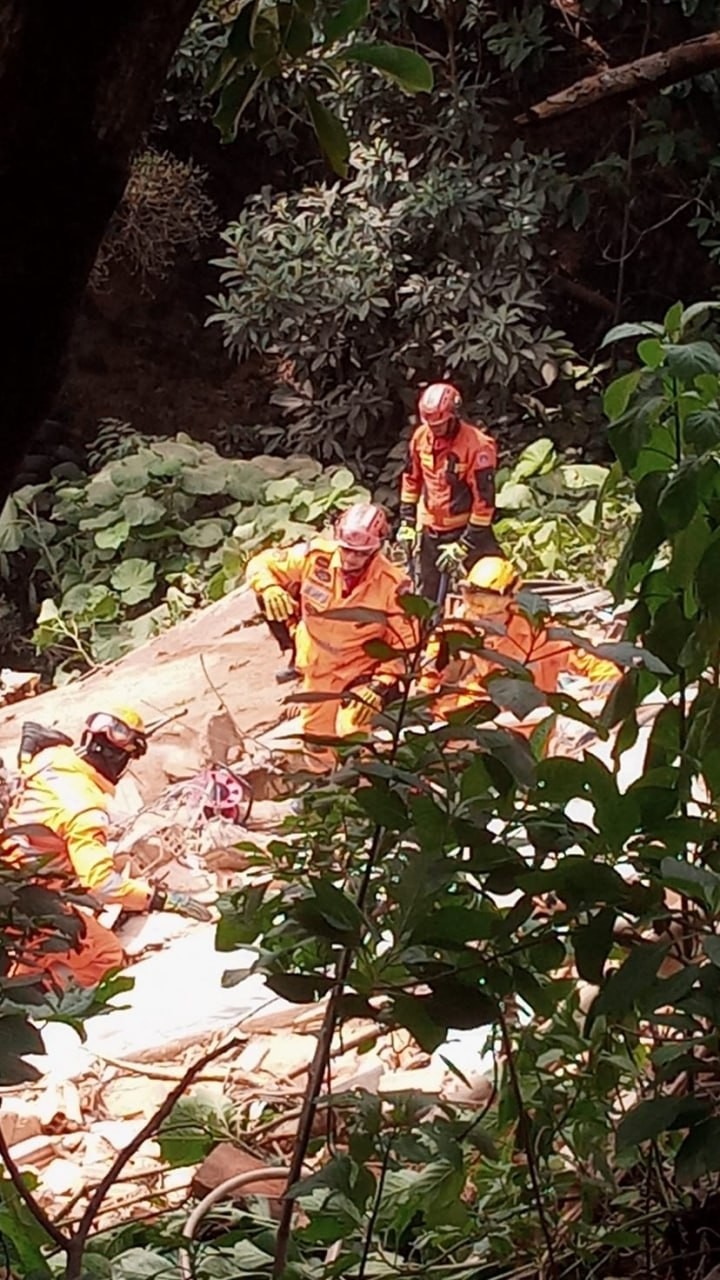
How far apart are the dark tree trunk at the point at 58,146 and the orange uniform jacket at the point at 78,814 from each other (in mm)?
2003

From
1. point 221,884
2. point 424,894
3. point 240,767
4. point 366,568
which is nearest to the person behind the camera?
point 424,894

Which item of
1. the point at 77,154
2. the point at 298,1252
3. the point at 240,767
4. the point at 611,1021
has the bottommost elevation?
the point at 240,767

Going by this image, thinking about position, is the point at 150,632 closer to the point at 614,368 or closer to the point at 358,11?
the point at 614,368

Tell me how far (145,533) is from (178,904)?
9.45 ft

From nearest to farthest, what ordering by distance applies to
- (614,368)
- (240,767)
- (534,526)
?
(240,767) < (534,526) < (614,368)

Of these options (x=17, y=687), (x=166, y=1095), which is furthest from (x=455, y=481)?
(x=166, y=1095)

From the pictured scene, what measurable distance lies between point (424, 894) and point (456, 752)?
126mm

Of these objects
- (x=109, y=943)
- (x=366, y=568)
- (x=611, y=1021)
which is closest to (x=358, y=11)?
(x=611, y=1021)

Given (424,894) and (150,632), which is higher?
(424,894)

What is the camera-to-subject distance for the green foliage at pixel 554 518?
430cm

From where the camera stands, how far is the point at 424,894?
70 cm

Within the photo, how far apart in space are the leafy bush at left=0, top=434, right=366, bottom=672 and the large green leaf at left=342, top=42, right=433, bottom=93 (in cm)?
416

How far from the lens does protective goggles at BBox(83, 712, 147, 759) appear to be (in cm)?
293

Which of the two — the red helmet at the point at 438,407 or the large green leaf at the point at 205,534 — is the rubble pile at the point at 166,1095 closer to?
the red helmet at the point at 438,407
